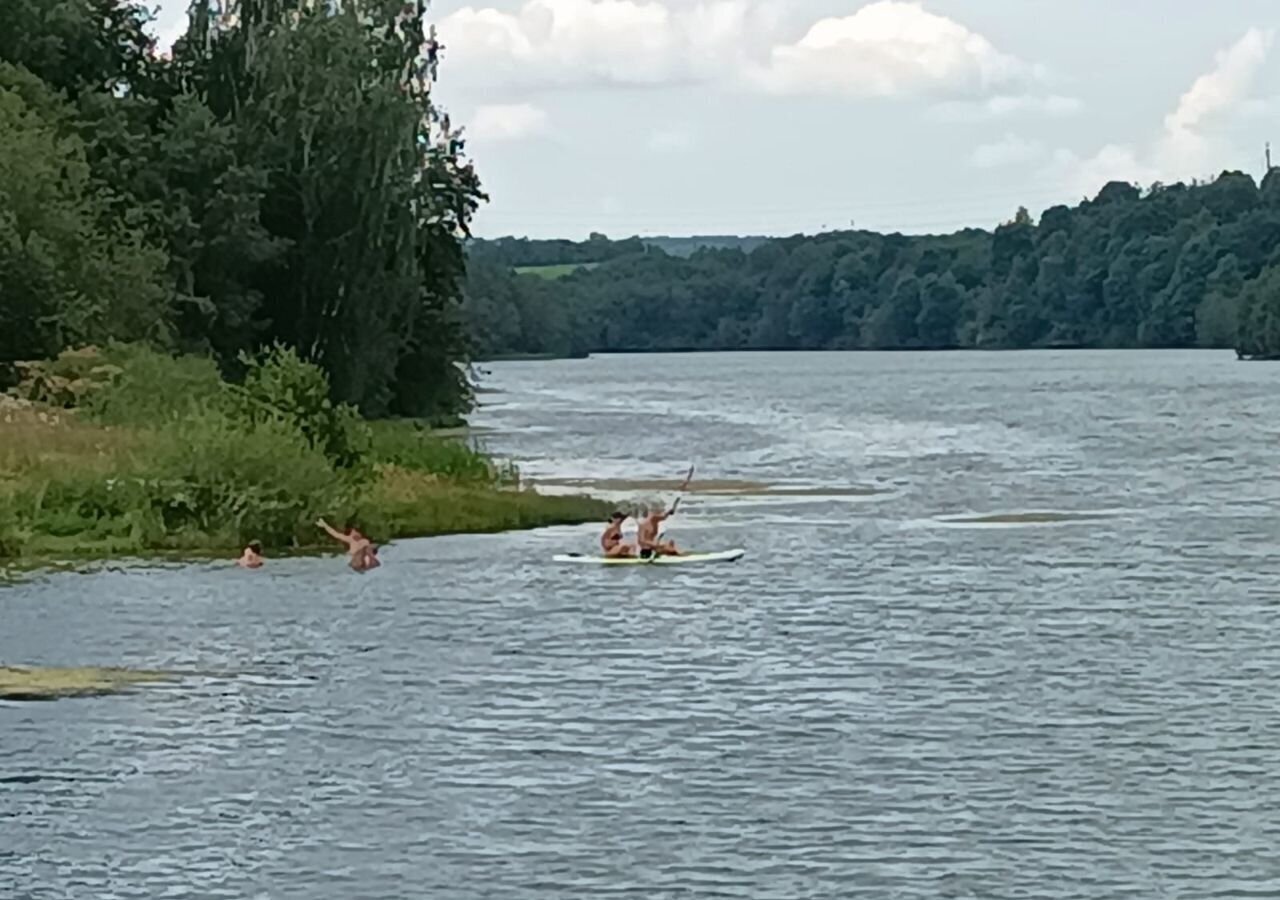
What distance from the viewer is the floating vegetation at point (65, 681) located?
28984mm

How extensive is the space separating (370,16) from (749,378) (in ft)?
367

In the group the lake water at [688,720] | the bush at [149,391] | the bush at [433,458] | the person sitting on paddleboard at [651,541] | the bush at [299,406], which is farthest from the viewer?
the bush at [149,391]

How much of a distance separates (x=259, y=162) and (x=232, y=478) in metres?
30.8

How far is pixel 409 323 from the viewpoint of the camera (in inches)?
3150

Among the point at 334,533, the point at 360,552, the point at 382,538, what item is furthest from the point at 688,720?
the point at 382,538

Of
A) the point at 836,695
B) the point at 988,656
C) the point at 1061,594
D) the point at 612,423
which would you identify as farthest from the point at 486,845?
the point at 612,423

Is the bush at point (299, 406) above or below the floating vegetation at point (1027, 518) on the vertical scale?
above

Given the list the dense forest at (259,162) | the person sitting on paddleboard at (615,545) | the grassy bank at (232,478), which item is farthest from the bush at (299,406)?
the dense forest at (259,162)

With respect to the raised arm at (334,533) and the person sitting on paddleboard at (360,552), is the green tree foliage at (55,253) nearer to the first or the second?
the raised arm at (334,533)

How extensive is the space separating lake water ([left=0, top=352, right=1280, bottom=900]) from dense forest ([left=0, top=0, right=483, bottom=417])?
855 inches

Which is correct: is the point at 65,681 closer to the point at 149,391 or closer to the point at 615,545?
the point at 615,545

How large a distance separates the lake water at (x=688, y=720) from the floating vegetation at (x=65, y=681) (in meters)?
0.65

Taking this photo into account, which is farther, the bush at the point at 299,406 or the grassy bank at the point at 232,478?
the bush at the point at 299,406

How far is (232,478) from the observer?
146 ft
